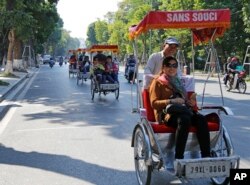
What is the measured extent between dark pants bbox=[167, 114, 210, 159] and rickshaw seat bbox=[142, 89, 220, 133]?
0.07 m

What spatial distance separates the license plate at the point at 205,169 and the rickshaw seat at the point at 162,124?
595mm

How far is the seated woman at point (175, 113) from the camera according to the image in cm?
534

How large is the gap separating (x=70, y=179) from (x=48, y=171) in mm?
567

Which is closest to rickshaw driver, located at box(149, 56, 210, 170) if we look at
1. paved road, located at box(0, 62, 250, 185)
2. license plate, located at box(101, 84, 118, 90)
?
paved road, located at box(0, 62, 250, 185)

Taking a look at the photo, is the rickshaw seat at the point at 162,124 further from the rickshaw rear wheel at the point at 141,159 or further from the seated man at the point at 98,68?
the seated man at the point at 98,68

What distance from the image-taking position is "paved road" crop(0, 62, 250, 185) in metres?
6.31

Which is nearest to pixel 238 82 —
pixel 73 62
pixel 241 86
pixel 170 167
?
pixel 241 86

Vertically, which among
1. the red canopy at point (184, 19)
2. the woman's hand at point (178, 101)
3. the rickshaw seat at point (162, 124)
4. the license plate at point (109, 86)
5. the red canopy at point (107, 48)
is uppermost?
the red canopy at point (184, 19)

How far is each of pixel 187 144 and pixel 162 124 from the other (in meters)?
0.39

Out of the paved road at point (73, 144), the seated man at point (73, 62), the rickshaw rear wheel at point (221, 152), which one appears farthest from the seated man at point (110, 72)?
the seated man at point (73, 62)

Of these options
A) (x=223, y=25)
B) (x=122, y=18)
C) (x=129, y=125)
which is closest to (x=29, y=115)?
(x=129, y=125)

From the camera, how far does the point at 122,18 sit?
336 feet

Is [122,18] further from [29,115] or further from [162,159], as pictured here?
[162,159]

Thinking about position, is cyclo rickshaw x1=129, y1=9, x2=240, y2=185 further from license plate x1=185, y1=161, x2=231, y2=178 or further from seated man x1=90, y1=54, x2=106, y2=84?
seated man x1=90, y1=54, x2=106, y2=84
